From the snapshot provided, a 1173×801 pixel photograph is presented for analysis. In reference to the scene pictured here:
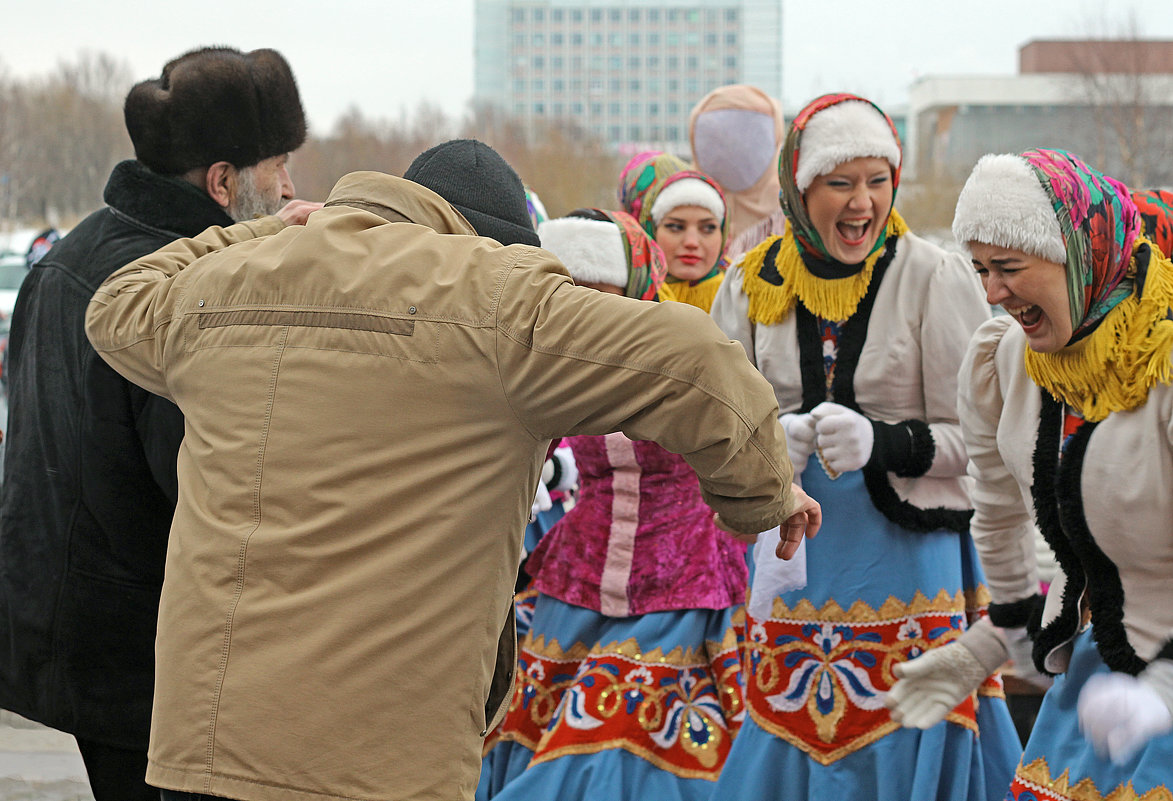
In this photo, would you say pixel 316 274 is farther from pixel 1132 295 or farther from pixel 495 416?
pixel 1132 295

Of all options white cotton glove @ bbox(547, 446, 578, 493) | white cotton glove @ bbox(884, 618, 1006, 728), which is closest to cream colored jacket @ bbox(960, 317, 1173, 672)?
white cotton glove @ bbox(884, 618, 1006, 728)

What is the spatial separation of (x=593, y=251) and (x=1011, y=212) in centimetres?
154

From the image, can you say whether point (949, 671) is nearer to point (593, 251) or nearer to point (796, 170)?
point (796, 170)

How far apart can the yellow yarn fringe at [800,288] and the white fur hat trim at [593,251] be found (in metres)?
0.37

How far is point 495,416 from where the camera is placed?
1860 mm

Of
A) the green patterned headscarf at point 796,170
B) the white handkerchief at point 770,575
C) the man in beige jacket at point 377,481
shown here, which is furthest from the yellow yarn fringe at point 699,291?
the man in beige jacket at point 377,481

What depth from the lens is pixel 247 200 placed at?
2840 millimetres

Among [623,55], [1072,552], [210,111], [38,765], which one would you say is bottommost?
[38,765]

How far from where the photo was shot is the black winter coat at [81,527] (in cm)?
252

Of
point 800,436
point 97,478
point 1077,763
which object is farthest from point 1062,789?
point 97,478

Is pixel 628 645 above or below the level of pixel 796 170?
below

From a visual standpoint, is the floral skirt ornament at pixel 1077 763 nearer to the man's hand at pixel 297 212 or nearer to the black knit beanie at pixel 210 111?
the man's hand at pixel 297 212

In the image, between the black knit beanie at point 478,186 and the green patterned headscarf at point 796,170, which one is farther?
the green patterned headscarf at point 796,170

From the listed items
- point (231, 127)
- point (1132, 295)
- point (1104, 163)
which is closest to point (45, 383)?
point (231, 127)
